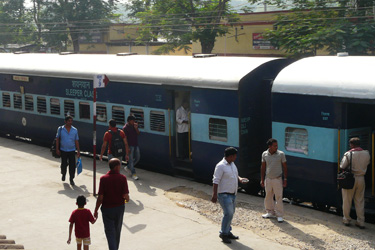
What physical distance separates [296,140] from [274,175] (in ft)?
3.53

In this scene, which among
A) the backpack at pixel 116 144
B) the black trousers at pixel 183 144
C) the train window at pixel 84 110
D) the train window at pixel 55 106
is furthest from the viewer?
the train window at pixel 55 106

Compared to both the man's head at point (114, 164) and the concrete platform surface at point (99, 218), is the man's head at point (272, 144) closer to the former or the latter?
the concrete platform surface at point (99, 218)

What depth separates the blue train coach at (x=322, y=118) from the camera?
10.6 metres

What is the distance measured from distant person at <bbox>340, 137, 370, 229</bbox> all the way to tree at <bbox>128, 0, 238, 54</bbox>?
25.5 m

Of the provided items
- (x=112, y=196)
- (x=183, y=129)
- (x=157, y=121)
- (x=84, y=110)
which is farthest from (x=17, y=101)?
(x=112, y=196)

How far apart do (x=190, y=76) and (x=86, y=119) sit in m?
4.65

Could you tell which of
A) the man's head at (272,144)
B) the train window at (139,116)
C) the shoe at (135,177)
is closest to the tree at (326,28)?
the train window at (139,116)

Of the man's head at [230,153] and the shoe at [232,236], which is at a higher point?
the man's head at [230,153]

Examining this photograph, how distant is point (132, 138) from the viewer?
1432 cm

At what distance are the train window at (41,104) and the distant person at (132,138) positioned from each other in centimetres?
551

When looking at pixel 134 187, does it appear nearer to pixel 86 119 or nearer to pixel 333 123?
pixel 86 119

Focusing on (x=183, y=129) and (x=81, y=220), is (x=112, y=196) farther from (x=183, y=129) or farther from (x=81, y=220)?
(x=183, y=129)

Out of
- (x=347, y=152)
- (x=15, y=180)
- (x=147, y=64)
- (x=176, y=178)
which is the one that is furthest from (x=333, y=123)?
(x=15, y=180)

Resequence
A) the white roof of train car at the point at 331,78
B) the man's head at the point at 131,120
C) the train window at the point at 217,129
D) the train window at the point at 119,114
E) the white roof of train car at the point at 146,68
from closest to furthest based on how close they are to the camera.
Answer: the white roof of train car at the point at 331,78
the train window at the point at 217,129
the white roof of train car at the point at 146,68
the man's head at the point at 131,120
the train window at the point at 119,114
